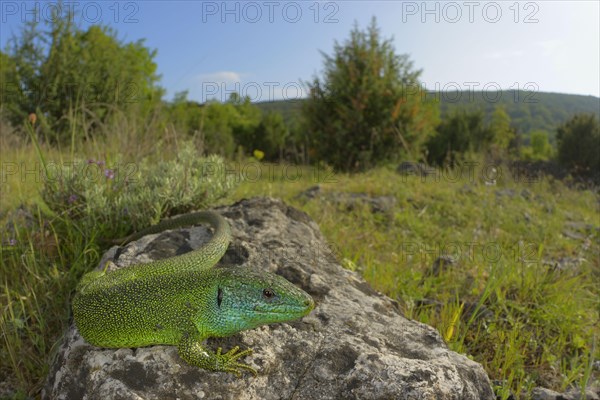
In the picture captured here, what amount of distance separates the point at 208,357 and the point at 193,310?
0.87ft

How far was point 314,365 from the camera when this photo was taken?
2332 mm

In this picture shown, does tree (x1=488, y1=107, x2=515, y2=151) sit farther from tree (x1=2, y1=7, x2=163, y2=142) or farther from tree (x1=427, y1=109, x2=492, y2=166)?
tree (x1=2, y1=7, x2=163, y2=142)

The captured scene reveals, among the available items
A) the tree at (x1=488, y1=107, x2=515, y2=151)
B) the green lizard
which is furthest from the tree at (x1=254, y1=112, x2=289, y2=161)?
the green lizard

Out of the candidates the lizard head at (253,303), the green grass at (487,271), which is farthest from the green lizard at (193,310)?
the green grass at (487,271)

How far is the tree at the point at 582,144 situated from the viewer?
100 ft

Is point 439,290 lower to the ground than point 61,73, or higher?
lower

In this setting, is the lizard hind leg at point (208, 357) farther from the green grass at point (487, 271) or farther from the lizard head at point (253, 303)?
the green grass at point (487, 271)

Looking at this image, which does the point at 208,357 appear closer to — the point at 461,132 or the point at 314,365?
the point at 314,365

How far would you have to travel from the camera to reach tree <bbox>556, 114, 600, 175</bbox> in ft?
100

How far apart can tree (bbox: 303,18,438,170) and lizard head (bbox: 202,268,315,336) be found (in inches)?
508

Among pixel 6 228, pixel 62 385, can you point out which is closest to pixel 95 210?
pixel 6 228

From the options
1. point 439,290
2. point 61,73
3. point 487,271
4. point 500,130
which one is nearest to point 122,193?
point 439,290

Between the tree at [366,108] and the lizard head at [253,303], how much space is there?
1291cm

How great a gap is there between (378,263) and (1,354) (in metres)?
3.37
